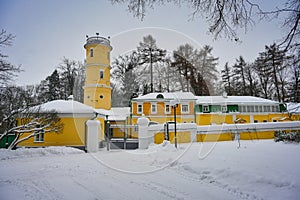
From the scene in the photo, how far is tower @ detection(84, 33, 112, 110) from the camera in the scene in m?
22.7

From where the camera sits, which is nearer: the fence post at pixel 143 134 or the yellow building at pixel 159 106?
the fence post at pixel 143 134

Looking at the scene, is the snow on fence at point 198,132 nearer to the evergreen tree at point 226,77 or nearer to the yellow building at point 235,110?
the yellow building at point 235,110

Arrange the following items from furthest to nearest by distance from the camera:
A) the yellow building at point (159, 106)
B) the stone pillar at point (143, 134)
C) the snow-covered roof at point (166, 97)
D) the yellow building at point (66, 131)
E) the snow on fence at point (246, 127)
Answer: the snow-covered roof at point (166, 97)
the yellow building at point (159, 106)
the yellow building at point (66, 131)
the snow on fence at point (246, 127)
the stone pillar at point (143, 134)

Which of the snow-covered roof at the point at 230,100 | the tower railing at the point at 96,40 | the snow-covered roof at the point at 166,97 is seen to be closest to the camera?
the tower railing at the point at 96,40

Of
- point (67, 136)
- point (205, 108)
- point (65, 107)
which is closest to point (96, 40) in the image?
point (65, 107)

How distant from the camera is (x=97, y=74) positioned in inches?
897

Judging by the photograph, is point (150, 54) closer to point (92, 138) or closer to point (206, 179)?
point (92, 138)

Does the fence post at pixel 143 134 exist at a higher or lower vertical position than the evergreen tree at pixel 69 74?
lower

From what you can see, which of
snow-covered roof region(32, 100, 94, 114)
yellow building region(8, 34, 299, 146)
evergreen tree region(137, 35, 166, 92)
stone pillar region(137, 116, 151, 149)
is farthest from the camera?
evergreen tree region(137, 35, 166, 92)

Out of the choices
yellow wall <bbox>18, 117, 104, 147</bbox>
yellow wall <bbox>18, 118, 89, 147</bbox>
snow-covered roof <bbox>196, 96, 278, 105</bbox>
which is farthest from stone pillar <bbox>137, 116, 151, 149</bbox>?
snow-covered roof <bbox>196, 96, 278, 105</bbox>

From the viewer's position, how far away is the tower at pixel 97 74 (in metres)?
22.7

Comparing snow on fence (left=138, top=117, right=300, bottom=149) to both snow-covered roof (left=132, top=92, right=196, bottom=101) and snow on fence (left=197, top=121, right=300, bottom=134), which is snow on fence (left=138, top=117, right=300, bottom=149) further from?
snow-covered roof (left=132, top=92, right=196, bottom=101)

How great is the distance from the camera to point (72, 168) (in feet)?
21.6

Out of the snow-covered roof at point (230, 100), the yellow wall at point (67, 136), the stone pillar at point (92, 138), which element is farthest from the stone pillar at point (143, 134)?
the snow-covered roof at point (230, 100)
